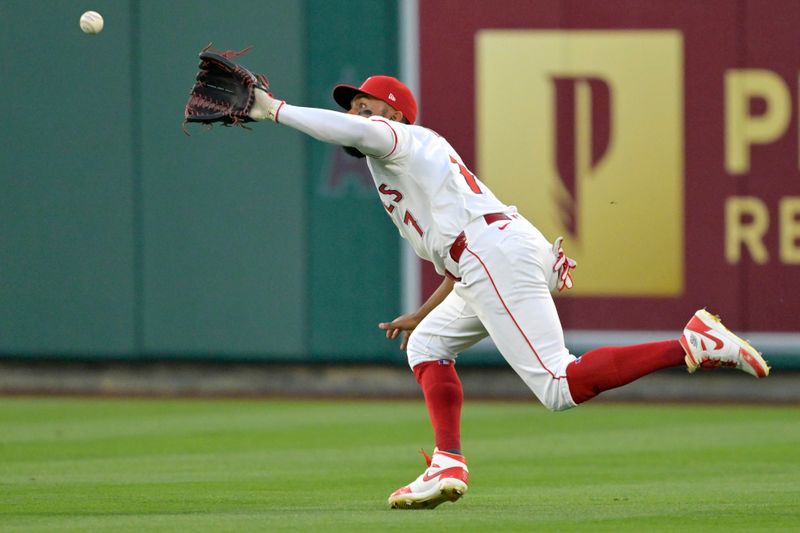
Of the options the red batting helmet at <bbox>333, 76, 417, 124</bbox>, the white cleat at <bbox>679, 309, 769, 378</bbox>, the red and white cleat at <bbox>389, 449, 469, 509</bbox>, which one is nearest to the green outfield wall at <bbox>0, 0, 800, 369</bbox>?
the red batting helmet at <bbox>333, 76, 417, 124</bbox>

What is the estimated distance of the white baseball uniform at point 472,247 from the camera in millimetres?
6273

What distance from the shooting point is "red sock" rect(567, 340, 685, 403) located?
20.1ft

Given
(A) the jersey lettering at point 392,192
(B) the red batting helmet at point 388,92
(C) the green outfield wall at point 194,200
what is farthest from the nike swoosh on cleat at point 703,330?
(C) the green outfield wall at point 194,200

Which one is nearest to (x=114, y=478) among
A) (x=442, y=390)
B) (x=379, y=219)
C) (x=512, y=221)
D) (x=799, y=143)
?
(x=442, y=390)

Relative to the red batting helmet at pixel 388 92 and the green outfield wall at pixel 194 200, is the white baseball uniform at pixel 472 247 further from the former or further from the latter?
the green outfield wall at pixel 194 200

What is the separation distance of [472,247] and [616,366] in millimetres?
766

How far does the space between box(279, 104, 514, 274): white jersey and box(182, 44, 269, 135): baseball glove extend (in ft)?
1.59

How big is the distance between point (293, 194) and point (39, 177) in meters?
2.24

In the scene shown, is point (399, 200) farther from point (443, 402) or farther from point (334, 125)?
point (443, 402)

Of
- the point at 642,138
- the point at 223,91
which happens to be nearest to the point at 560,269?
the point at 223,91

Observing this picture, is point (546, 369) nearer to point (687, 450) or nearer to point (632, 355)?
point (632, 355)

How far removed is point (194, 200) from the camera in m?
13.4

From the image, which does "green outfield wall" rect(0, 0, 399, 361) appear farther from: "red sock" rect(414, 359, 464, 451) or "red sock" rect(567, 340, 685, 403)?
"red sock" rect(567, 340, 685, 403)

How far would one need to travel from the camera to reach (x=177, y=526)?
232 inches
